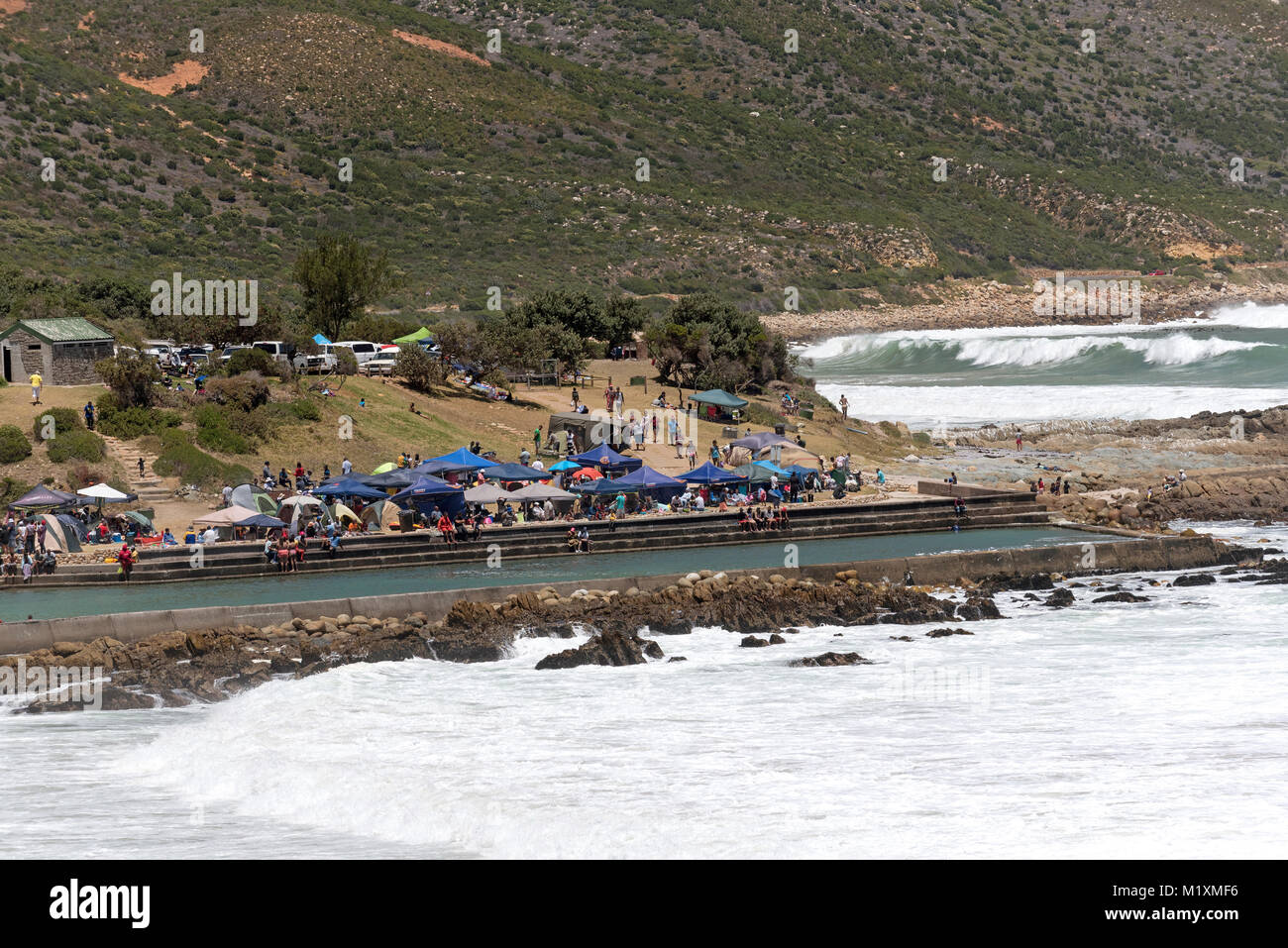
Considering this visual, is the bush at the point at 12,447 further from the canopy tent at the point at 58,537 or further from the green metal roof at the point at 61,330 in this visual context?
the green metal roof at the point at 61,330

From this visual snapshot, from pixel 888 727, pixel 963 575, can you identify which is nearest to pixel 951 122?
pixel 963 575

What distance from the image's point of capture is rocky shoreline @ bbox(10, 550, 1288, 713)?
2689 cm

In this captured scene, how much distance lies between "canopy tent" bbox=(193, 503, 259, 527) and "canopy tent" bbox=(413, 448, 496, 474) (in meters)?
5.24

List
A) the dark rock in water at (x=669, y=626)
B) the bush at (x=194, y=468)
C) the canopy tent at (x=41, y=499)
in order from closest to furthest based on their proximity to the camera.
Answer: the dark rock in water at (x=669, y=626) < the canopy tent at (x=41, y=499) < the bush at (x=194, y=468)

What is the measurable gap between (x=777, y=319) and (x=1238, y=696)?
8099 centimetres

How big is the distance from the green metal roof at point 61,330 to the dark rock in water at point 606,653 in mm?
21674

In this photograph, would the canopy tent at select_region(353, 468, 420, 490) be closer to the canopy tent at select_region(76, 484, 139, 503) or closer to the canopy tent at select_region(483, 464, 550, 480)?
the canopy tent at select_region(483, 464, 550, 480)

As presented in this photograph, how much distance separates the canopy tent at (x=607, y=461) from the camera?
134 ft

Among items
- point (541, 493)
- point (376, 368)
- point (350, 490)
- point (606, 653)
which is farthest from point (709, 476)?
point (376, 368)

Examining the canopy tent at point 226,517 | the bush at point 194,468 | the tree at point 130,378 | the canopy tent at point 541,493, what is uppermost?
the tree at point 130,378

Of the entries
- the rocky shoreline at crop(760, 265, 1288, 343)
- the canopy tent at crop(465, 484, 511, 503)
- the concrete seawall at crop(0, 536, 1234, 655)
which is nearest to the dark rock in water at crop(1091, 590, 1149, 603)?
the concrete seawall at crop(0, 536, 1234, 655)

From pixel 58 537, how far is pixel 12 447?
5.87 m

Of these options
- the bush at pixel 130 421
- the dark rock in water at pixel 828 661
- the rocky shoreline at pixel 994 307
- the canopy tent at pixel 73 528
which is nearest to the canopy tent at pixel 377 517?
the canopy tent at pixel 73 528

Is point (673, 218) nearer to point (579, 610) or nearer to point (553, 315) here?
point (553, 315)
